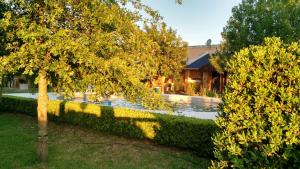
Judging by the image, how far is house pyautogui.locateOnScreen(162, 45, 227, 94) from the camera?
39.7 metres

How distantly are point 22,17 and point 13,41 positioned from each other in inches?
31.9

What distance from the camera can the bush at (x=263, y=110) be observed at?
15.0 ft

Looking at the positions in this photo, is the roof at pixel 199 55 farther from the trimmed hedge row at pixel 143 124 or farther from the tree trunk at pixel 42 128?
the tree trunk at pixel 42 128

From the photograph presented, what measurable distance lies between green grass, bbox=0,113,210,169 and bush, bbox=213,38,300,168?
12.3 feet

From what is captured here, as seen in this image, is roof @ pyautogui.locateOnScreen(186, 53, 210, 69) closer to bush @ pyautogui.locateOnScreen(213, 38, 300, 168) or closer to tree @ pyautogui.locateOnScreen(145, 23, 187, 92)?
tree @ pyautogui.locateOnScreen(145, 23, 187, 92)

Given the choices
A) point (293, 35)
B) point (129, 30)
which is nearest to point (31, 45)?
point (129, 30)

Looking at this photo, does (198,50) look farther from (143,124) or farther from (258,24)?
(143,124)

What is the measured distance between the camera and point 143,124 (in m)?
10.7

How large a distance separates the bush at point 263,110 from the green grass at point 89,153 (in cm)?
374

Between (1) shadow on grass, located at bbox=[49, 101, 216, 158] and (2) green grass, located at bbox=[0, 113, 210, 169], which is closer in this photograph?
(2) green grass, located at bbox=[0, 113, 210, 169]

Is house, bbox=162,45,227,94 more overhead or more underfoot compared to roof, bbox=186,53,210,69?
more underfoot

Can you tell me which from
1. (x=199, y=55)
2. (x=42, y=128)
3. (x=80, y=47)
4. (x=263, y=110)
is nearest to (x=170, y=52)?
(x=199, y=55)

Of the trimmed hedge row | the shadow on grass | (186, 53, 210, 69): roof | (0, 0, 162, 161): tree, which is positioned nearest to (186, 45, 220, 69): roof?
(186, 53, 210, 69): roof

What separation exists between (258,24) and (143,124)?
76.1ft
